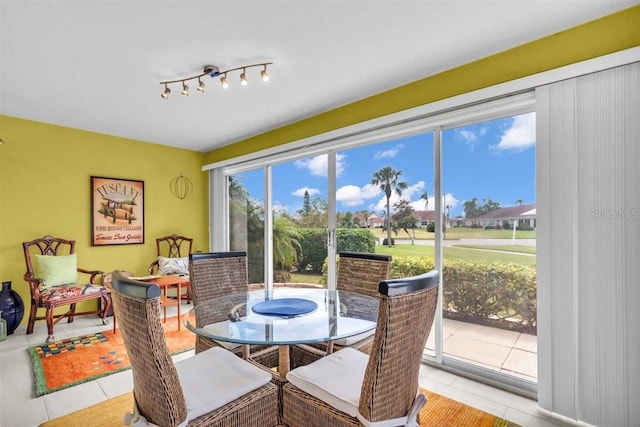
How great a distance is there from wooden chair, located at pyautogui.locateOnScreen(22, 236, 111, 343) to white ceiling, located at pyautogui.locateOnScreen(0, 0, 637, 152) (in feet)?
5.39

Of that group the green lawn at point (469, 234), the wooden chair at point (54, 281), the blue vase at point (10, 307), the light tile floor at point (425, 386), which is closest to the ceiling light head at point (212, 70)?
the green lawn at point (469, 234)

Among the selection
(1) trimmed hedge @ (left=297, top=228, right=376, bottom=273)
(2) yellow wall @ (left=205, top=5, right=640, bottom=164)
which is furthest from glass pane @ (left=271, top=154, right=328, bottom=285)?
(2) yellow wall @ (left=205, top=5, right=640, bottom=164)

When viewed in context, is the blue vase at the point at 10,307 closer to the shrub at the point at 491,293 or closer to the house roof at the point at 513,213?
the shrub at the point at 491,293

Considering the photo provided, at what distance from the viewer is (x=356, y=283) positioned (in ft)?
8.55

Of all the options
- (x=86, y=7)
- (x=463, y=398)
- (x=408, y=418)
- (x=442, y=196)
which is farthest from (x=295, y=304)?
(x=86, y=7)

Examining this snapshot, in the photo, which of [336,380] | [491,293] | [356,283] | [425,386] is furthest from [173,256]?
[491,293]

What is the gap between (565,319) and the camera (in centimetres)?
200

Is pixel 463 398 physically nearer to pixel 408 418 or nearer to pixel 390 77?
pixel 408 418

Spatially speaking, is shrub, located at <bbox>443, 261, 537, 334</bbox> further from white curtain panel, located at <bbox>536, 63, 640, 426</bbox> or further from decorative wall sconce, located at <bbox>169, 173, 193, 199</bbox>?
decorative wall sconce, located at <bbox>169, 173, 193, 199</bbox>

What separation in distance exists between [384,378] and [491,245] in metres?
1.75

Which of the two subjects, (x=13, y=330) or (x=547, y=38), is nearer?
(x=547, y=38)

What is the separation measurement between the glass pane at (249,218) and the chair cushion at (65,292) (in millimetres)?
1926

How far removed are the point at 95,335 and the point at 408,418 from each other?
3.56 meters

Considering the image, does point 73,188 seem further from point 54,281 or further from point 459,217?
point 459,217
